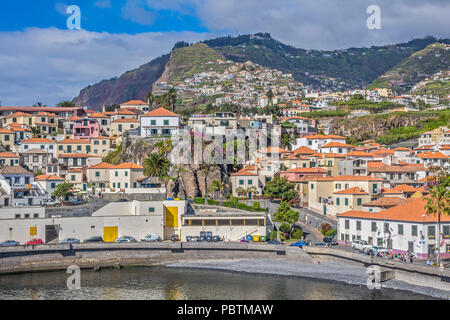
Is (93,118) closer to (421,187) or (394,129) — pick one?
(421,187)

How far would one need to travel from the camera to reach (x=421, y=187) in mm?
72062

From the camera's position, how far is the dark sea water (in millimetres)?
44062

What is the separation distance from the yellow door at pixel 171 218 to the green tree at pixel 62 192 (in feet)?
56.5

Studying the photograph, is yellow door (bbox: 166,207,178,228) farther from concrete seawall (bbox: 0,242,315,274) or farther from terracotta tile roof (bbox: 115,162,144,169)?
terracotta tile roof (bbox: 115,162,144,169)

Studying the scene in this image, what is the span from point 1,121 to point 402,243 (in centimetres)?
8473

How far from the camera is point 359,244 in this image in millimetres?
54688

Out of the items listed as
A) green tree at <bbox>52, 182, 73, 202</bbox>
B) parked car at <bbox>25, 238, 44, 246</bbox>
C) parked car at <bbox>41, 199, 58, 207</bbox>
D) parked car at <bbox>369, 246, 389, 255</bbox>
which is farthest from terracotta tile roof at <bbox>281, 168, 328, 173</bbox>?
parked car at <bbox>25, 238, 44, 246</bbox>

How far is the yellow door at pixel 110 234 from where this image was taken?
6103 cm

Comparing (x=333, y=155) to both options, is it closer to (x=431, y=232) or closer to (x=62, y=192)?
(x=431, y=232)

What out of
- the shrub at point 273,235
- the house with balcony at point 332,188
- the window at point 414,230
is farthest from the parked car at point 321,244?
the house with balcony at point 332,188

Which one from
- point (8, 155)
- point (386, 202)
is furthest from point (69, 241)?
point (386, 202)

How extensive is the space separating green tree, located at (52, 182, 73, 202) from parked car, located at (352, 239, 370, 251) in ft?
126

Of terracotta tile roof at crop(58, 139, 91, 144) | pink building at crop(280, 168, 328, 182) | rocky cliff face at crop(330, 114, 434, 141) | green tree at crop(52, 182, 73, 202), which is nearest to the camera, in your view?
green tree at crop(52, 182, 73, 202)
